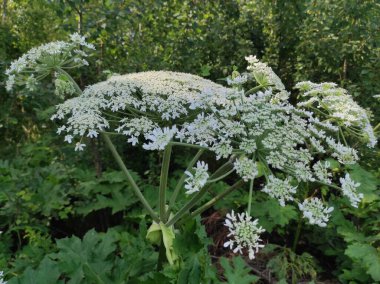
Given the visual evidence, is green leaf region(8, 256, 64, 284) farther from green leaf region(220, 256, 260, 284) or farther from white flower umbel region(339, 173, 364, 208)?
white flower umbel region(339, 173, 364, 208)

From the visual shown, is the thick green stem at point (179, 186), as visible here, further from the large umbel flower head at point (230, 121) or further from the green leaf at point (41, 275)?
the green leaf at point (41, 275)

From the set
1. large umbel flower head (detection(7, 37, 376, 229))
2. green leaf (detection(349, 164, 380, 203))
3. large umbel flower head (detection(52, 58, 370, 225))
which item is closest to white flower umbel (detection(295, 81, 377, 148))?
large umbel flower head (detection(7, 37, 376, 229))

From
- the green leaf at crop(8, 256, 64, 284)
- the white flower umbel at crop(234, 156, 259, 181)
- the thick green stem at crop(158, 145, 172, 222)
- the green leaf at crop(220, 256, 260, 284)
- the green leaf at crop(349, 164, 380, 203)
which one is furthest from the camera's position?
the green leaf at crop(349, 164, 380, 203)

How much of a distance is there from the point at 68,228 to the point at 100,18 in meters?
2.37

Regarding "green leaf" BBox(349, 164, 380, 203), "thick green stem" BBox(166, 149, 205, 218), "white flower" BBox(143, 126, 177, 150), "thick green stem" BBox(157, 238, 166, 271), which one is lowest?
"green leaf" BBox(349, 164, 380, 203)

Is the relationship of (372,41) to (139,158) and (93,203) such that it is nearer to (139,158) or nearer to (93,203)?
(139,158)

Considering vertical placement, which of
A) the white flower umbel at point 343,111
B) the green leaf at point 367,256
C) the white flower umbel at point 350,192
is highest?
the white flower umbel at point 343,111

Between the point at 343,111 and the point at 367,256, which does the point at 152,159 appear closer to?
the point at 367,256

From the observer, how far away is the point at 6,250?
12.2 feet

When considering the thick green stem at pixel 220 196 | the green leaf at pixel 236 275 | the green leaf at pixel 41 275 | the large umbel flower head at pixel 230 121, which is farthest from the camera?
the green leaf at pixel 236 275

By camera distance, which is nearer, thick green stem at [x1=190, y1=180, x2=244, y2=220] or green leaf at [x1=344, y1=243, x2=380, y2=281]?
thick green stem at [x1=190, y1=180, x2=244, y2=220]

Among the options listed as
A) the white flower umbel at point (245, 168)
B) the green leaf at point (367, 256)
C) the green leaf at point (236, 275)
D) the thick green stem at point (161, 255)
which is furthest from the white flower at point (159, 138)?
the green leaf at point (367, 256)

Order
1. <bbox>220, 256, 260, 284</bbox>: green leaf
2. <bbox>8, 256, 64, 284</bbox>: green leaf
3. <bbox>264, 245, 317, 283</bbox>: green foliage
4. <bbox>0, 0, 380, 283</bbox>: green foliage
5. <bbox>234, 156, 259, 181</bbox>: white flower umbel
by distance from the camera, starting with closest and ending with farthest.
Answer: <bbox>234, 156, 259, 181</bbox>: white flower umbel < <bbox>8, 256, 64, 284</bbox>: green leaf < <bbox>220, 256, 260, 284</bbox>: green leaf < <bbox>0, 0, 380, 283</bbox>: green foliage < <bbox>264, 245, 317, 283</bbox>: green foliage

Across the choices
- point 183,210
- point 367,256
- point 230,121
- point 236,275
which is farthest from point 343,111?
point 367,256
